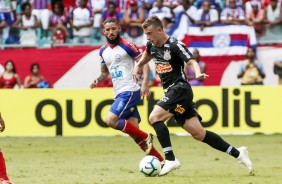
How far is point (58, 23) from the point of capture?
23891mm

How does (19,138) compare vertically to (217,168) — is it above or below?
below

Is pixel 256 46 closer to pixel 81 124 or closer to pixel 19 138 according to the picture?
pixel 81 124

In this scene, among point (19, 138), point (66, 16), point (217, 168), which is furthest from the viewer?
point (66, 16)

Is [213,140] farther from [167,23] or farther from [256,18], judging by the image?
[256,18]

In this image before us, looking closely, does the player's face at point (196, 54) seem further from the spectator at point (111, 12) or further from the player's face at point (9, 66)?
the player's face at point (9, 66)

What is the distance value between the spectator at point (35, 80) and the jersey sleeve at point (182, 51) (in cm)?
1128

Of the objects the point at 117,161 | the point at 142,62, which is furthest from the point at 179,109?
the point at 117,161

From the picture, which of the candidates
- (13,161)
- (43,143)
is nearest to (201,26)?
(43,143)

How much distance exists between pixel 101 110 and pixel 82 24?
392 centimetres

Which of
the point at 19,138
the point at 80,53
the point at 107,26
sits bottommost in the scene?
the point at 19,138

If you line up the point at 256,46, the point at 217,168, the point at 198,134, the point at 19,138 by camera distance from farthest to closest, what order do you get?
the point at 256,46, the point at 19,138, the point at 217,168, the point at 198,134

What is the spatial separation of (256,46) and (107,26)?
1005cm

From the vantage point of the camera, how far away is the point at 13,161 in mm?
14625

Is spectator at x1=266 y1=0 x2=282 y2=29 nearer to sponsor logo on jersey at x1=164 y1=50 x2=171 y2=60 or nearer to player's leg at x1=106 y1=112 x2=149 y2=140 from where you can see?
player's leg at x1=106 y1=112 x2=149 y2=140
